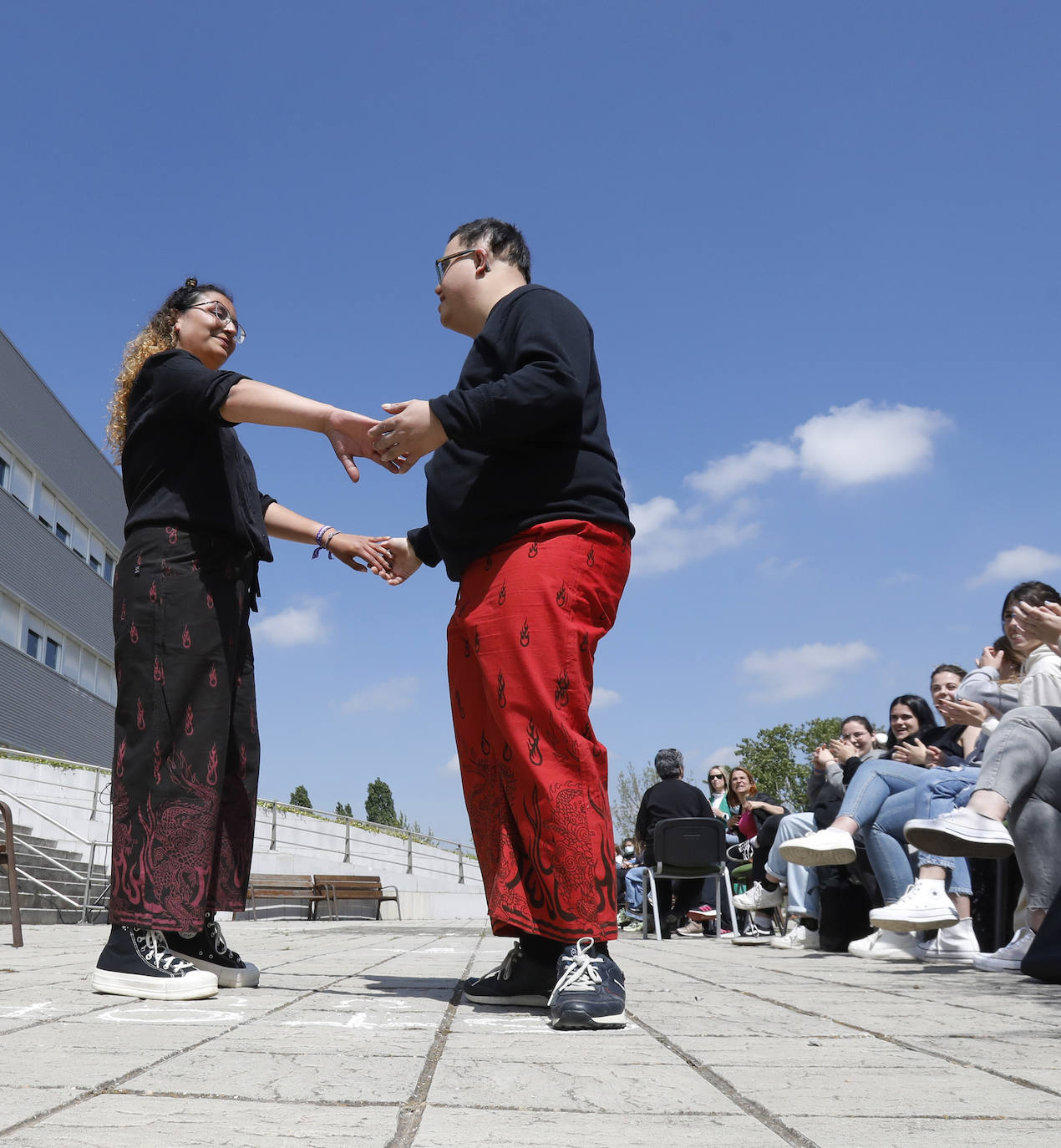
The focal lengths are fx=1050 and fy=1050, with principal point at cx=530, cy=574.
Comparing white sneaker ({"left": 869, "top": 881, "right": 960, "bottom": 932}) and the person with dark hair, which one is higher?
the person with dark hair

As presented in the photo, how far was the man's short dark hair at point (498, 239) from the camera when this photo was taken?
10.3 ft

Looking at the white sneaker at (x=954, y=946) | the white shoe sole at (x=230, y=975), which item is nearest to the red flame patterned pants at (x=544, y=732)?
the white shoe sole at (x=230, y=975)

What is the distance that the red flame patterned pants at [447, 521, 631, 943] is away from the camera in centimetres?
252

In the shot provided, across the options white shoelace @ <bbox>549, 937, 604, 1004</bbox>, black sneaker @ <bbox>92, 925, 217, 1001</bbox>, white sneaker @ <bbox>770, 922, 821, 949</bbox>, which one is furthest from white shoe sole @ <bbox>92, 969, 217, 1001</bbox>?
white sneaker @ <bbox>770, 922, 821, 949</bbox>

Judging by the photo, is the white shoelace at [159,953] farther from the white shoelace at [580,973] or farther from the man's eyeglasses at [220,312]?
the man's eyeglasses at [220,312]

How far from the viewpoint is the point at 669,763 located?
1033 centimetres

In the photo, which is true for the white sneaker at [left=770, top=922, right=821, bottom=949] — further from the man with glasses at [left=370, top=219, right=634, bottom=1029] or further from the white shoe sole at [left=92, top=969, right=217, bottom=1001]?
the white shoe sole at [left=92, top=969, right=217, bottom=1001]

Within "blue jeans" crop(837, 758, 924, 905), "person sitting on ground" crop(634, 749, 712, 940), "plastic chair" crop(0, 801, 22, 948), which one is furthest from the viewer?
"person sitting on ground" crop(634, 749, 712, 940)

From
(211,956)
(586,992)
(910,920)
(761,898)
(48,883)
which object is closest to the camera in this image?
(586,992)

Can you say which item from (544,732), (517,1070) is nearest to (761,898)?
(544,732)

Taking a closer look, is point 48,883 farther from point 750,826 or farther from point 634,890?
point 750,826

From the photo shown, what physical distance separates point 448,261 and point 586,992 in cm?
207

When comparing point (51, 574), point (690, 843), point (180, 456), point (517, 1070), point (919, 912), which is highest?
point (51, 574)

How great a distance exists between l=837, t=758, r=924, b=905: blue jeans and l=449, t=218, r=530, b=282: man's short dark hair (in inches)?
139
